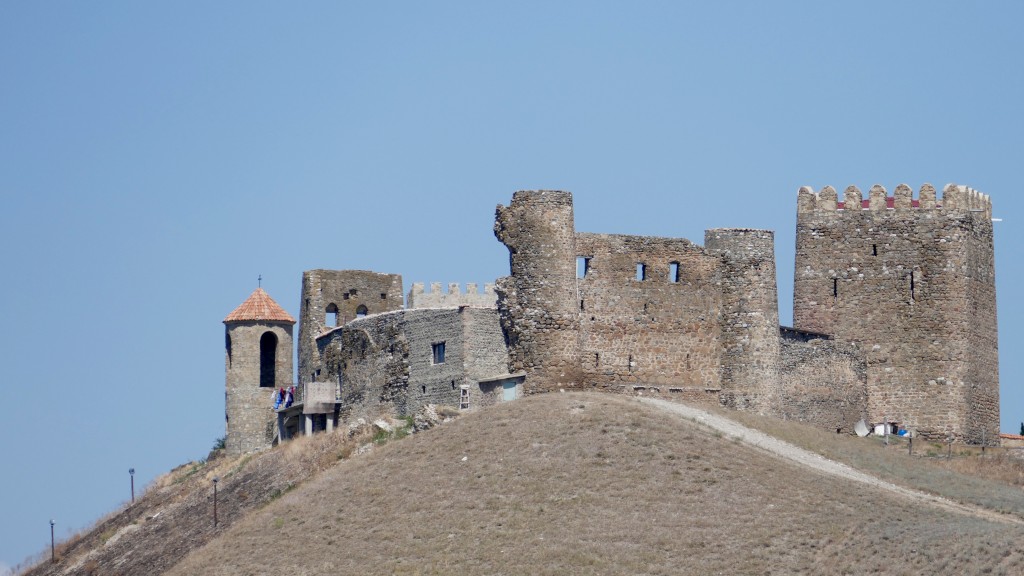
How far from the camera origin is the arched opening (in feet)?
241

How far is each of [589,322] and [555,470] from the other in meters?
8.10

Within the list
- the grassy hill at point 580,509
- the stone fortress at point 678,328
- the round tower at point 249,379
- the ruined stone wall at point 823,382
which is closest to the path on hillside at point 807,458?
the grassy hill at point 580,509

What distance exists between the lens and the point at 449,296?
7294cm

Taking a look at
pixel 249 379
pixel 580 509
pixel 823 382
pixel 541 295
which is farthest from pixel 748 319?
pixel 249 379

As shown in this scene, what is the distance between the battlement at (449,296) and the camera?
7238cm

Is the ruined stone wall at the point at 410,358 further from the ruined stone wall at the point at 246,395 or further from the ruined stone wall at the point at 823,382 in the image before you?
the ruined stone wall at the point at 823,382

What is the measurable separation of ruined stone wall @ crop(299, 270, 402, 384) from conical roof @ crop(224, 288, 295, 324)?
73 centimetres

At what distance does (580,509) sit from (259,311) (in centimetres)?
2149

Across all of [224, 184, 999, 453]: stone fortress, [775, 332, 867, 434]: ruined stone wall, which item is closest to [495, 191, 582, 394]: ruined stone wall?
[224, 184, 999, 453]: stone fortress

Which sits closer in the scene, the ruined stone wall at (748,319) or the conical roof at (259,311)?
the ruined stone wall at (748,319)

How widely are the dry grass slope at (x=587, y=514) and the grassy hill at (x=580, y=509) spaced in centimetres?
6

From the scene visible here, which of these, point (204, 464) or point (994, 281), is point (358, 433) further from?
point (994, 281)

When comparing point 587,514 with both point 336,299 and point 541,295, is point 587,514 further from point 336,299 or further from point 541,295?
point 336,299

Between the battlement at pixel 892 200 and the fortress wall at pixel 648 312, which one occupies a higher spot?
the battlement at pixel 892 200
